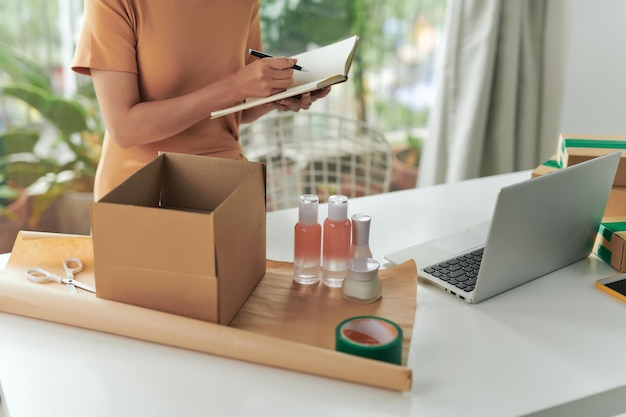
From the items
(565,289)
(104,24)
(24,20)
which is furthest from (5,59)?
(565,289)

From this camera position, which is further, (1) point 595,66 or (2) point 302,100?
(1) point 595,66

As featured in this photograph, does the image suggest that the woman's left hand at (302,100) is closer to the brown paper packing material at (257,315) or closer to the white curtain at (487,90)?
the brown paper packing material at (257,315)

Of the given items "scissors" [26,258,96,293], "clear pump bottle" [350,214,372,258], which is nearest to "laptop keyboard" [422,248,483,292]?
"clear pump bottle" [350,214,372,258]

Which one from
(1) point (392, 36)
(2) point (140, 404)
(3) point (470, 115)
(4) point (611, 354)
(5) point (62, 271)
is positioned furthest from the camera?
(1) point (392, 36)

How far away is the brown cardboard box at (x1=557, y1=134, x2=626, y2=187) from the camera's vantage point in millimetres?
1423

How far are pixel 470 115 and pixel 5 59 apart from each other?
1784 millimetres

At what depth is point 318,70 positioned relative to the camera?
1.46 metres

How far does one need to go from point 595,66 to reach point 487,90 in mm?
425

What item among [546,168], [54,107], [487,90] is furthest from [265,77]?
[487,90]

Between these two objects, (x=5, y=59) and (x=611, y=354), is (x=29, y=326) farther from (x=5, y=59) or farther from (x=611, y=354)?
(x=5, y=59)

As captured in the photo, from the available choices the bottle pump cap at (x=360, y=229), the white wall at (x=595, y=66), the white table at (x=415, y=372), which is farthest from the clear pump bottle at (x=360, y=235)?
the white wall at (x=595, y=66)

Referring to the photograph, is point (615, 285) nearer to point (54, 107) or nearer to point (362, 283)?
point (362, 283)

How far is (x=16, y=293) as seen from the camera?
1089mm

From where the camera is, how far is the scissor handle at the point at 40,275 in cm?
114
